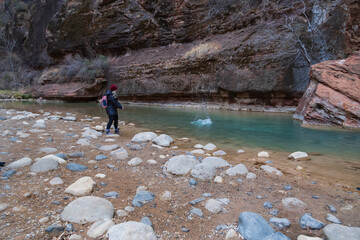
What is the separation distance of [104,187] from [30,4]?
41.9 metres

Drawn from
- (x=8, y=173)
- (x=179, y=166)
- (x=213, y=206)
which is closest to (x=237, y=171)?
(x=179, y=166)

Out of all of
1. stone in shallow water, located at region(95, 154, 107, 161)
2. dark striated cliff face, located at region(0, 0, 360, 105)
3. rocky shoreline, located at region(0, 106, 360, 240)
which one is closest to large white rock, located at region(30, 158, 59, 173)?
rocky shoreline, located at region(0, 106, 360, 240)

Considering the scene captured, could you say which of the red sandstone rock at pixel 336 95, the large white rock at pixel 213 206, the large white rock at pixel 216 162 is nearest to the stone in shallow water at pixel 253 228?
the large white rock at pixel 213 206

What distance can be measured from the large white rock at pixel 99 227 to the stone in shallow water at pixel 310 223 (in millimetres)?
1442

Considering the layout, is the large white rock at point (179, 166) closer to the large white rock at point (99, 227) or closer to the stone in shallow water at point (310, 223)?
the large white rock at point (99, 227)

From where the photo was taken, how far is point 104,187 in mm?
2168

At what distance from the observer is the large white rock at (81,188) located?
1949 millimetres

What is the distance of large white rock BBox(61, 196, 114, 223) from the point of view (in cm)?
155

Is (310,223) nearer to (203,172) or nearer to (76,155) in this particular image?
(203,172)

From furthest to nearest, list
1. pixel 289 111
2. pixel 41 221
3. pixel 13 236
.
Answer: pixel 289 111 → pixel 41 221 → pixel 13 236

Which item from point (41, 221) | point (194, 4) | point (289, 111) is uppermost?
point (194, 4)

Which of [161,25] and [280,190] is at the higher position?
[161,25]

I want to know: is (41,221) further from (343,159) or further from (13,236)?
(343,159)

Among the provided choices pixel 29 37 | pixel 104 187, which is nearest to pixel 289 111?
pixel 104 187
